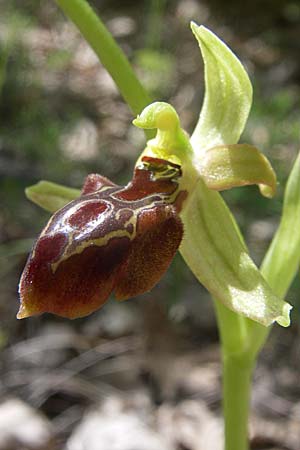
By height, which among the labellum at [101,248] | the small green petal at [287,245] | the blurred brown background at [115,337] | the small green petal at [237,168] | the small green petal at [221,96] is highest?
the small green petal at [221,96]

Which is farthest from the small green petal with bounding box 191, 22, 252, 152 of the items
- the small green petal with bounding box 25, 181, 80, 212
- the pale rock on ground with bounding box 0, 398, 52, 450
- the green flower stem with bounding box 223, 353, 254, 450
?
the pale rock on ground with bounding box 0, 398, 52, 450

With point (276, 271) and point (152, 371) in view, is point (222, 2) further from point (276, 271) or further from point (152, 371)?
point (276, 271)

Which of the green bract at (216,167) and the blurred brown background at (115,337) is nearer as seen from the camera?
the green bract at (216,167)

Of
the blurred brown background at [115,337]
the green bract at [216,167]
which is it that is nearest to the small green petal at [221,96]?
the green bract at [216,167]

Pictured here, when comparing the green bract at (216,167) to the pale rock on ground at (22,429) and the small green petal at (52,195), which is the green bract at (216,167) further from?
the pale rock on ground at (22,429)

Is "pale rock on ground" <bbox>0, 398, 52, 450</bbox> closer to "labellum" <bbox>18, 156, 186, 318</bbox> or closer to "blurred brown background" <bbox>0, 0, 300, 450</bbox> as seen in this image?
"blurred brown background" <bbox>0, 0, 300, 450</bbox>

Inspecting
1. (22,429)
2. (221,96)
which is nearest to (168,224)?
(221,96)
